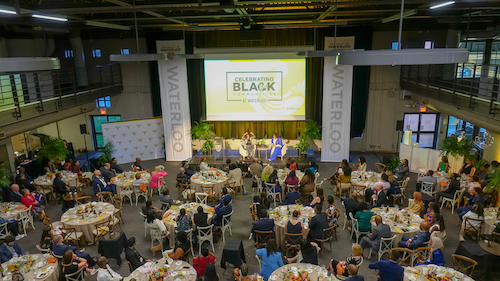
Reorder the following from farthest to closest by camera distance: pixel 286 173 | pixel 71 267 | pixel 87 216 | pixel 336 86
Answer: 1. pixel 336 86
2. pixel 286 173
3. pixel 87 216
4. pixel 71 267

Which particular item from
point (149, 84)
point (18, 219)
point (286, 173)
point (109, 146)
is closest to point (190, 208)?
point (286, 173)

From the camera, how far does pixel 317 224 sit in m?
6.91

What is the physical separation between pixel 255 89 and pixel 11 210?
9081mm

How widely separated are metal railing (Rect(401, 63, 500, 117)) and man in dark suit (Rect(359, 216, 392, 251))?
4124mm

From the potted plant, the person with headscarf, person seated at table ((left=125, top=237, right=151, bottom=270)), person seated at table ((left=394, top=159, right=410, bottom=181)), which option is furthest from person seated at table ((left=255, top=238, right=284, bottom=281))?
the potted plant

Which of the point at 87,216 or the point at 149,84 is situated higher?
the point at 149,84

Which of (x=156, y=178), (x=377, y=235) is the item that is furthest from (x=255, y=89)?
(x=377, y=235)

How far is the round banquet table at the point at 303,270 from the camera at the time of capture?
5.32 m

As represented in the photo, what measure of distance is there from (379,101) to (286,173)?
264 inches

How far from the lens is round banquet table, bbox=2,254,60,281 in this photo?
5.71 meters

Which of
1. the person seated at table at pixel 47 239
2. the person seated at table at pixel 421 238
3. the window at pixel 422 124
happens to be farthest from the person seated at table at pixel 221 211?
the window at pixel 422 124

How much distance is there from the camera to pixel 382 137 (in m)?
Answer: 14.9

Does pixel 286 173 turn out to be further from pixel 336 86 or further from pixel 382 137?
pixel 382 137

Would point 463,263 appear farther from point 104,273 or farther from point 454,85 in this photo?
point 104,273
